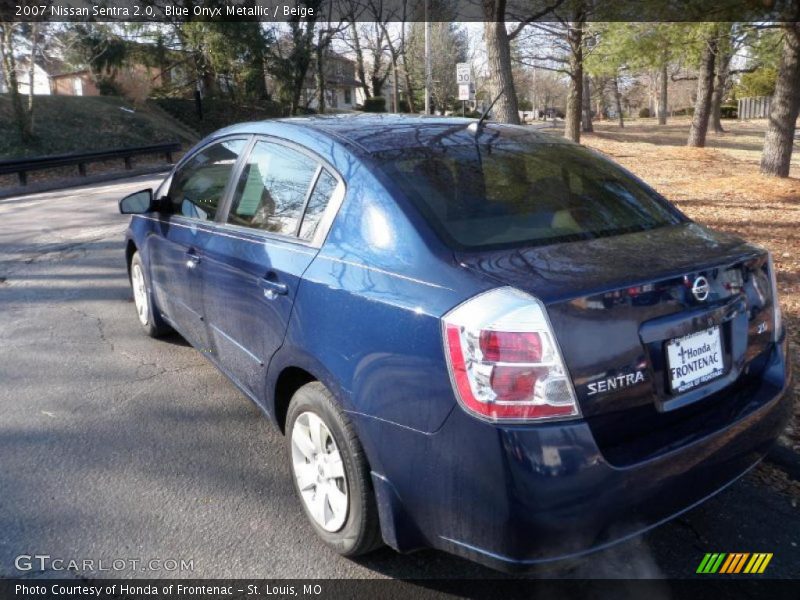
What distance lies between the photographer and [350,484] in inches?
100.0

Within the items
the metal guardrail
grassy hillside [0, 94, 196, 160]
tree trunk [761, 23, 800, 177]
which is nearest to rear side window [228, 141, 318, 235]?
tree trunk [761, 23, 800, 177]

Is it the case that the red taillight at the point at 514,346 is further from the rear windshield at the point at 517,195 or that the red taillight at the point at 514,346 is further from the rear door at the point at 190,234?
the rear door at the point at 190,234

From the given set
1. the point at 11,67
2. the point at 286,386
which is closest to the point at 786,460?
the point at 286,386

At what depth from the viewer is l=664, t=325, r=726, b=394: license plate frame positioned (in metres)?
2.27

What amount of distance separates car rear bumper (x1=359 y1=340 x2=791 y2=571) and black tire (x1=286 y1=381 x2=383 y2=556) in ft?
0.31

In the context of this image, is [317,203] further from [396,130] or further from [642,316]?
[642,316]

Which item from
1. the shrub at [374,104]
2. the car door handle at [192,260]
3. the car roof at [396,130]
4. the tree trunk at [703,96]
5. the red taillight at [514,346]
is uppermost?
the shrub at [374,104]

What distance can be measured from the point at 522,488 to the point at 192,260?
262cm

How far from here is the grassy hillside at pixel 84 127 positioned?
20.7 m

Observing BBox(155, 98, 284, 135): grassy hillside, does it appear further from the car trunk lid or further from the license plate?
the license plate

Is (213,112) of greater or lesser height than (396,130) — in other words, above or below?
above

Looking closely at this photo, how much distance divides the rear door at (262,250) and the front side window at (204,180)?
249 mm

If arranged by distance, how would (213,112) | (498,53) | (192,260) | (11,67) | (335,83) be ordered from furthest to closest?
(335,83)
(213,112)
(11,67)
(498,53)
(192,260)

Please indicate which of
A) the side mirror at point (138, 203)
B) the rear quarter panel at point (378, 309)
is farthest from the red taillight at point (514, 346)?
the side mirror at point (138, 203)
